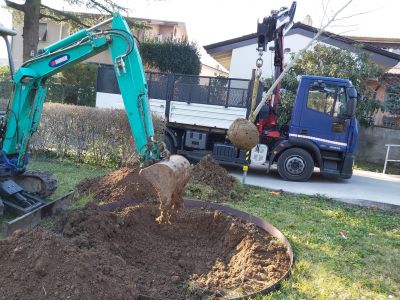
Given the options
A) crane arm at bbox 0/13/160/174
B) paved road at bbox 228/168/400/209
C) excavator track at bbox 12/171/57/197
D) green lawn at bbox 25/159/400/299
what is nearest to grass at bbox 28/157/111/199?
green lawn at bbox 25/159/400/299

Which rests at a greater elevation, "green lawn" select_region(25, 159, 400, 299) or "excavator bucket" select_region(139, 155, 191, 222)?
"excavator bucket" select_region(139, 155, 191, 222)

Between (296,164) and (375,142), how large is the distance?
829 centimetres

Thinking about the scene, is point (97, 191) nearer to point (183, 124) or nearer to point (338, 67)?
point (183, 124)

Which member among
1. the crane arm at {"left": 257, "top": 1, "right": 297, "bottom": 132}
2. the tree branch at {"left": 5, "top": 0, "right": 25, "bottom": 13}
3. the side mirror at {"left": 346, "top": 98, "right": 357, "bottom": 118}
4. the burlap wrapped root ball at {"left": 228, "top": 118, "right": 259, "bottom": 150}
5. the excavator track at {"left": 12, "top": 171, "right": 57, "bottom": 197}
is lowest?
the excavator track at {"left": 12, "top": 171, "right": 57, "bottom": 197}

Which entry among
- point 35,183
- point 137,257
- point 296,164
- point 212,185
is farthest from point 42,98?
point 296,164

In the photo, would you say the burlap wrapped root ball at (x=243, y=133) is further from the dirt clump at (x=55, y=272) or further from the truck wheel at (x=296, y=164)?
the dirt clump at (x=55, y=272)

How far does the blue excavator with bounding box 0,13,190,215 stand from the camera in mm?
4641

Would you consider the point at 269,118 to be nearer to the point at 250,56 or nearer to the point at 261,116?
the point at 261,116

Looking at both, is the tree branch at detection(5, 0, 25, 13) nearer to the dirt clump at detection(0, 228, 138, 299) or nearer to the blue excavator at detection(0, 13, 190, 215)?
the blue excavator at detection(0, 13, 190, 215)

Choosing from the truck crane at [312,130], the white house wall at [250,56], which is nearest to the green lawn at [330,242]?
the truck crane at [312,130]

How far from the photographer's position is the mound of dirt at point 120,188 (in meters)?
6.03

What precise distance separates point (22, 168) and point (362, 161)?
46.9 ft

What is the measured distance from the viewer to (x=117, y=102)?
34.0ft

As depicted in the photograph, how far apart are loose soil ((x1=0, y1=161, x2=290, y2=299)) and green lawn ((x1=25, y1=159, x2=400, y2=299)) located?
0.39 m
